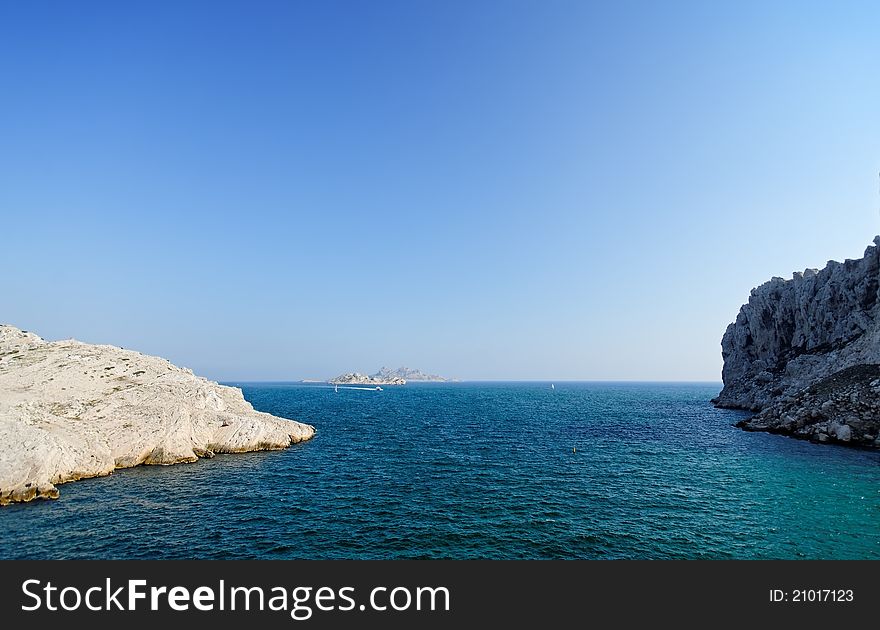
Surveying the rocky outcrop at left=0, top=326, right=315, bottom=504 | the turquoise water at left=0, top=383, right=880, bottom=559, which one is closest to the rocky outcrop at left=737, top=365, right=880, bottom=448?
the turquoise water at left=0, top=383, right=880, bottom=559

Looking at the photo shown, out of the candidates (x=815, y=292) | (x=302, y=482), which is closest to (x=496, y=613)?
(x=302, y=482)

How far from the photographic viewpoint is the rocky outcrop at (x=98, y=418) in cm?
3649

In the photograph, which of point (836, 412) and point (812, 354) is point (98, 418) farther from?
point (812, 354)

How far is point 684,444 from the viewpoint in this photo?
6156 cm

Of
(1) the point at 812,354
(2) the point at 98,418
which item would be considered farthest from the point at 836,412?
(2) the point at 98,418

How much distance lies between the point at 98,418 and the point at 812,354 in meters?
127

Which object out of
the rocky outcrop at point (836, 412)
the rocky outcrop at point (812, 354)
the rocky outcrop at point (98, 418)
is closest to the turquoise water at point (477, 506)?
the rocky outcrop at point (98, 418)

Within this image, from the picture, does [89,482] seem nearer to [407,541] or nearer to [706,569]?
[407,541]

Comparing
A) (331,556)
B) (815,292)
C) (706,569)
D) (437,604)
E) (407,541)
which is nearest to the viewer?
(437,604)

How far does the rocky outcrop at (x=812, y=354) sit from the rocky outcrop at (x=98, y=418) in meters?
83.1

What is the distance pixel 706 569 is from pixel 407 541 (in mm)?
17813

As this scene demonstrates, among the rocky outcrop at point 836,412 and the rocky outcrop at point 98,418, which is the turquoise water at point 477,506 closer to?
the rocky outcrop at point 98,418

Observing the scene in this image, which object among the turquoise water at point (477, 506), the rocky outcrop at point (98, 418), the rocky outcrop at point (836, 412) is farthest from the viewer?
the rocky outcrop at point (836, 412)

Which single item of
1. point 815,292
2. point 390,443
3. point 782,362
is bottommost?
point 390,443
